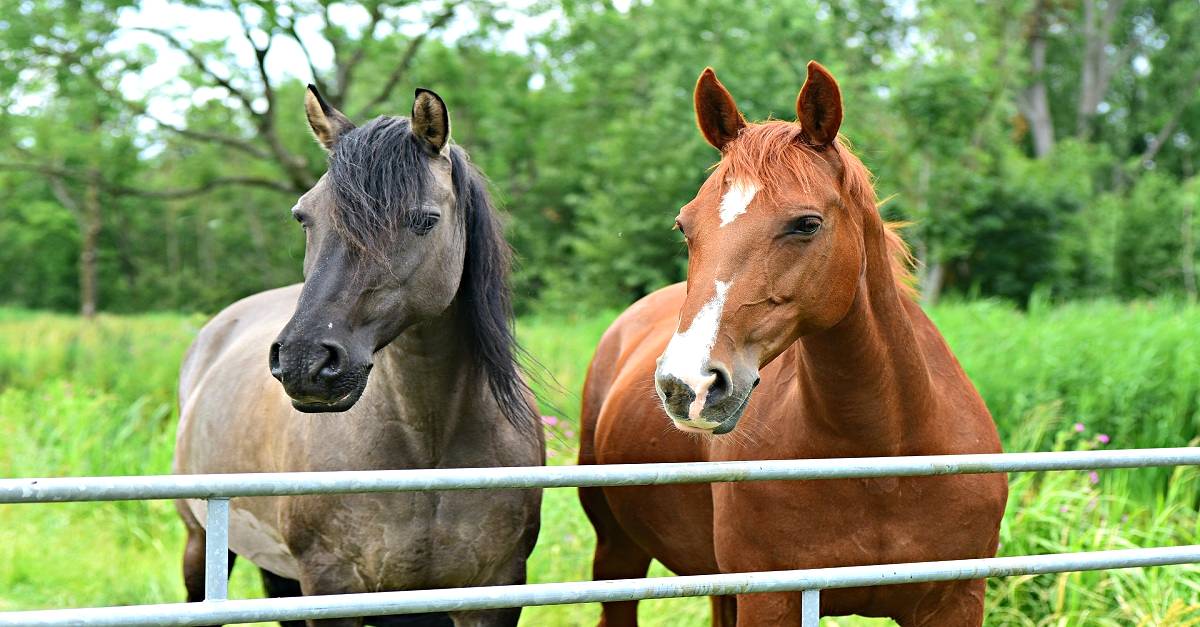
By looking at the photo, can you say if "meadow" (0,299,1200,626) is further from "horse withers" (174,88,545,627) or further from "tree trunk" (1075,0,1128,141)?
"tree trunk" (1075,0,1128,141)

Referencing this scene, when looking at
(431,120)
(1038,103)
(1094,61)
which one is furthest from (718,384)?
(1094,61)

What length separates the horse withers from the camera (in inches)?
115

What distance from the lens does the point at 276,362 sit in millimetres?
2699

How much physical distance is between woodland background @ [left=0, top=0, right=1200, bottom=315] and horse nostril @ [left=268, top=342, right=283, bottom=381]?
125cm

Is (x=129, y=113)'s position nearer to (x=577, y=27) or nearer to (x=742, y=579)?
(x=577, y=27)

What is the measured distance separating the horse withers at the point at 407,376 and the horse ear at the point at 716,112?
0.81 meters

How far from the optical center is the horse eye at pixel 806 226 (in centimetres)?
248

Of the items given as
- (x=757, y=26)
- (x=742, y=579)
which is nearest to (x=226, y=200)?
(x=757, y=26)

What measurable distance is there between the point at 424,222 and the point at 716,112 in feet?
2.94

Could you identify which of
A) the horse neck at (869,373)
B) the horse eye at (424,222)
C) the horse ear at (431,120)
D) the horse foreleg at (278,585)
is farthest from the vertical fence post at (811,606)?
the horse foreleg at (278,585)

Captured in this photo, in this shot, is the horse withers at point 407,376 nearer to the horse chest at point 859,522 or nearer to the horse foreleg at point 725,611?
the horse chest at point 859,522

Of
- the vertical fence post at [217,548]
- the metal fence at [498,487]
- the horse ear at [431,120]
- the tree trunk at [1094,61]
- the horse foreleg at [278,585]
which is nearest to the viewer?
the metal fence at [498,487]

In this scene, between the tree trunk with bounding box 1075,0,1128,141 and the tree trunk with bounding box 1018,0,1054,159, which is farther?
the tree trunk with bounding box 1075,0,1128,141

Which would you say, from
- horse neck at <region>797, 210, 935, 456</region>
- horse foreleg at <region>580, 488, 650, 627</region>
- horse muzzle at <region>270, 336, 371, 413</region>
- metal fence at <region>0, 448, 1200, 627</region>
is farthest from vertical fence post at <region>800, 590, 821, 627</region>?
horse foreleg at <region>580, 488, 650, 627</region>
